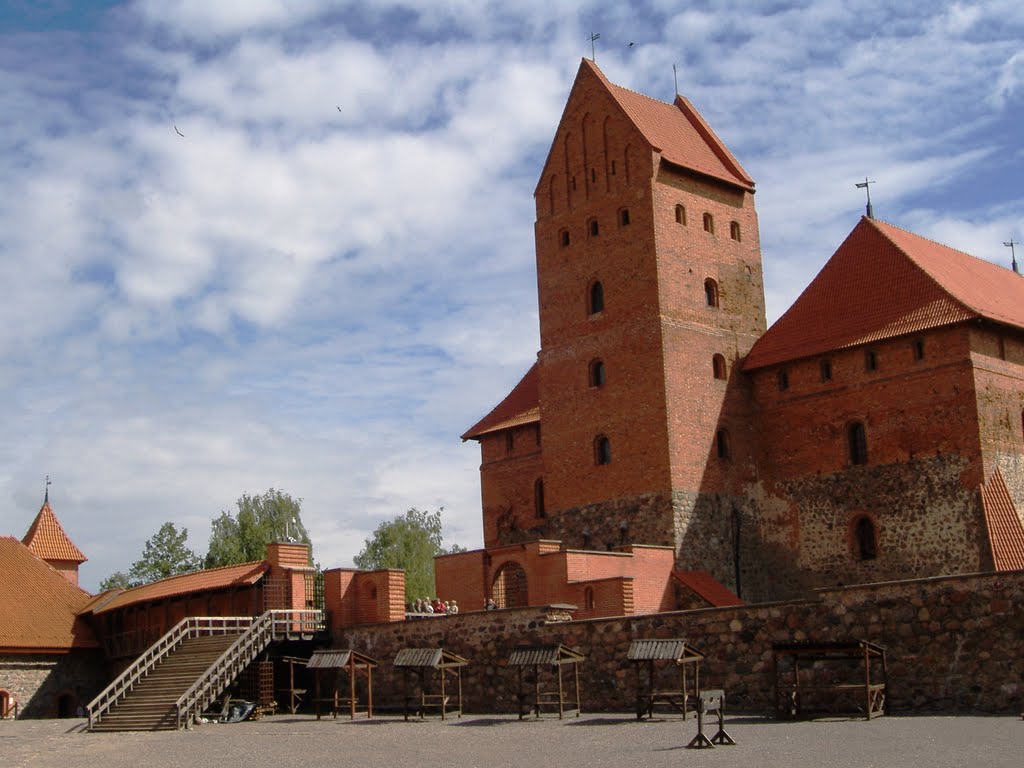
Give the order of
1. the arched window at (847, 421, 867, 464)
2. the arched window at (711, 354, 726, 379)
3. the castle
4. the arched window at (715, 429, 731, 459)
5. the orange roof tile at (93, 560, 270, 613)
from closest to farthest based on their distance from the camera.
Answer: the castle → the arched window at (847, 421, 867, 464) → the orange roof tile at (93, 560, 270, 613) → the arched window at (715, 429, 731, 459) → the arched window at (711, 354, 726, 379)

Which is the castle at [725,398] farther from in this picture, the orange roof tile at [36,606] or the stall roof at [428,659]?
the orange roof tile at [36,606]

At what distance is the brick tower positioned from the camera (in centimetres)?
2942

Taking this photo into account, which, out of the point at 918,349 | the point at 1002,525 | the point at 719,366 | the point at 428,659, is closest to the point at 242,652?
the point at 428,659

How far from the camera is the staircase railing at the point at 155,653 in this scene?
2444 cm

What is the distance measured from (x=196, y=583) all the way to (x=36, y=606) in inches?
283

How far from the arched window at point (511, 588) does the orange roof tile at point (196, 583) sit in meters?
5.40

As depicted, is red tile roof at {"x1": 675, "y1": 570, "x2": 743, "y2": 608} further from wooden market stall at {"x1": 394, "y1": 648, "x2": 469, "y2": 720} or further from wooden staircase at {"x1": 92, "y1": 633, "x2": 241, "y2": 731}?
wooden staircase at {"x1": 92, "y1": 633, "x2": 241, "y2": 731}

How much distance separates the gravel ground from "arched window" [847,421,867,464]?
10534mm

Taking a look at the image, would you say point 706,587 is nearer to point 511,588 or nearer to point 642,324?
point 511,588

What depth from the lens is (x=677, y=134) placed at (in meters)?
32.9

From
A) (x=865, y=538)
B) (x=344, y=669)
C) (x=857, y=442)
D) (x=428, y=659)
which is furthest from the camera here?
(x=857, y=442)

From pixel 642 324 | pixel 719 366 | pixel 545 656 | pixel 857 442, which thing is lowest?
pixel 545 656

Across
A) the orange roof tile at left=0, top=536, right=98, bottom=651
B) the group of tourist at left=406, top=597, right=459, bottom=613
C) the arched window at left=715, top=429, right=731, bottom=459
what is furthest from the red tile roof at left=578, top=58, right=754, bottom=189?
the orange roof tile at left=0, top=536, right=98, bottom=651

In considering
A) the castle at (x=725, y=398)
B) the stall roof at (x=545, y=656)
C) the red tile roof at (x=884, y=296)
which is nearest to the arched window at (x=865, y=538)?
the castle at (x=725, y=398)
